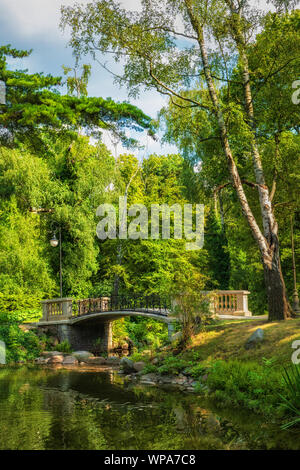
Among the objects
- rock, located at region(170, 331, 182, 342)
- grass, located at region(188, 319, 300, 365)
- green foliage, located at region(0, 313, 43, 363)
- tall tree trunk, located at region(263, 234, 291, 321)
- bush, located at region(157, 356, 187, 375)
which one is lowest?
green foliage, located at region(0, 313, 43, 363)

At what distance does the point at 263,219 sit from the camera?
13352 mm

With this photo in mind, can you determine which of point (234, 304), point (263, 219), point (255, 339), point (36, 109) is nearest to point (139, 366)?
point (255, 339)

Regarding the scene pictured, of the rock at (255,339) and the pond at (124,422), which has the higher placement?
the rock at (255,339)

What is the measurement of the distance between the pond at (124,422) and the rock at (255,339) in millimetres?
2131

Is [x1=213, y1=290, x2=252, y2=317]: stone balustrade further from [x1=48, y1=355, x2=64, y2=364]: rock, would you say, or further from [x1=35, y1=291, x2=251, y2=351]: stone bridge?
[x1=48, y1=355, x2=64, y2=364]: rock

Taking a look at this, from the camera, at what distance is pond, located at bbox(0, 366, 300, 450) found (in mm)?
6105

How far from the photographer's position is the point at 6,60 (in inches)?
525

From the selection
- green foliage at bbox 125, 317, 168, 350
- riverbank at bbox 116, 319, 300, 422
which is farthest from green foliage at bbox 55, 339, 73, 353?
riverbank at bbox 116, 319, 300, 422

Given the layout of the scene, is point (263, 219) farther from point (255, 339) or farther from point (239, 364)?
point (239, 364)

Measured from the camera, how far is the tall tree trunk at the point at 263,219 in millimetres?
12367

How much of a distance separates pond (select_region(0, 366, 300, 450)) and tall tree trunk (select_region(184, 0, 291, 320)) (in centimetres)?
417

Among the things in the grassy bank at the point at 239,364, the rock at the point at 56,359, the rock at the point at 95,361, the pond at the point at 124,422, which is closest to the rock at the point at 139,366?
the grassy bank at the point at 239,364

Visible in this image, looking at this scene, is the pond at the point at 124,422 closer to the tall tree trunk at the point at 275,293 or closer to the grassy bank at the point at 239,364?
the grassy bank at the point at 239,364
